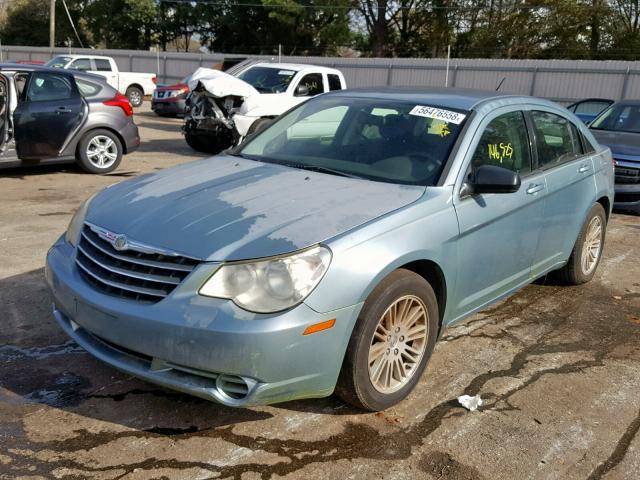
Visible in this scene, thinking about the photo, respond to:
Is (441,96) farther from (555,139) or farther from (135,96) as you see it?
(135,96)

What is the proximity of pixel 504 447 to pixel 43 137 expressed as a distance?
771cm

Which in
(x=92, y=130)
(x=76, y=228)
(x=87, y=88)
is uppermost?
(x=87, y=88)

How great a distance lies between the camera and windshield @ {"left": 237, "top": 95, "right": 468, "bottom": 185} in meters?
3.88

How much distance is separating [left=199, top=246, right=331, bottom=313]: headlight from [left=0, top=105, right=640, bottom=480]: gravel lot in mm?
726

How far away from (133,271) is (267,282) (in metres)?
0.66

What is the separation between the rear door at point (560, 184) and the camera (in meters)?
4.57

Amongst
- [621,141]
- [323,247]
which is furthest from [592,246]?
[621,141]

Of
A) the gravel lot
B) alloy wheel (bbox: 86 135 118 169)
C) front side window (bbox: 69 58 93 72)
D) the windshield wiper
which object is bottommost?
the gravel lot

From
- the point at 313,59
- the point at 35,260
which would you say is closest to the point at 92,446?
the point at 35,260

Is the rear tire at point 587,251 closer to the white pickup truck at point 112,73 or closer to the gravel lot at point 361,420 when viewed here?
the gravel lot at point 361,420

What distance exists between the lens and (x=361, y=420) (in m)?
3.31

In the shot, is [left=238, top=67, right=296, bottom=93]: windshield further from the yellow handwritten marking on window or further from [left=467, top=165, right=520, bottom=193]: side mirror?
[left=467, top=165, right=520, bottom=193]: side mirror

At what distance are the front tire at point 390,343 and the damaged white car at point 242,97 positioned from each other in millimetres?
8477

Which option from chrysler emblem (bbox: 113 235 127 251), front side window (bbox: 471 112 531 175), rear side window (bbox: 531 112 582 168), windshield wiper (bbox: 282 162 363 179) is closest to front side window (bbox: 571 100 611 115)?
rear side window (bbox: 531 112 582 168)
